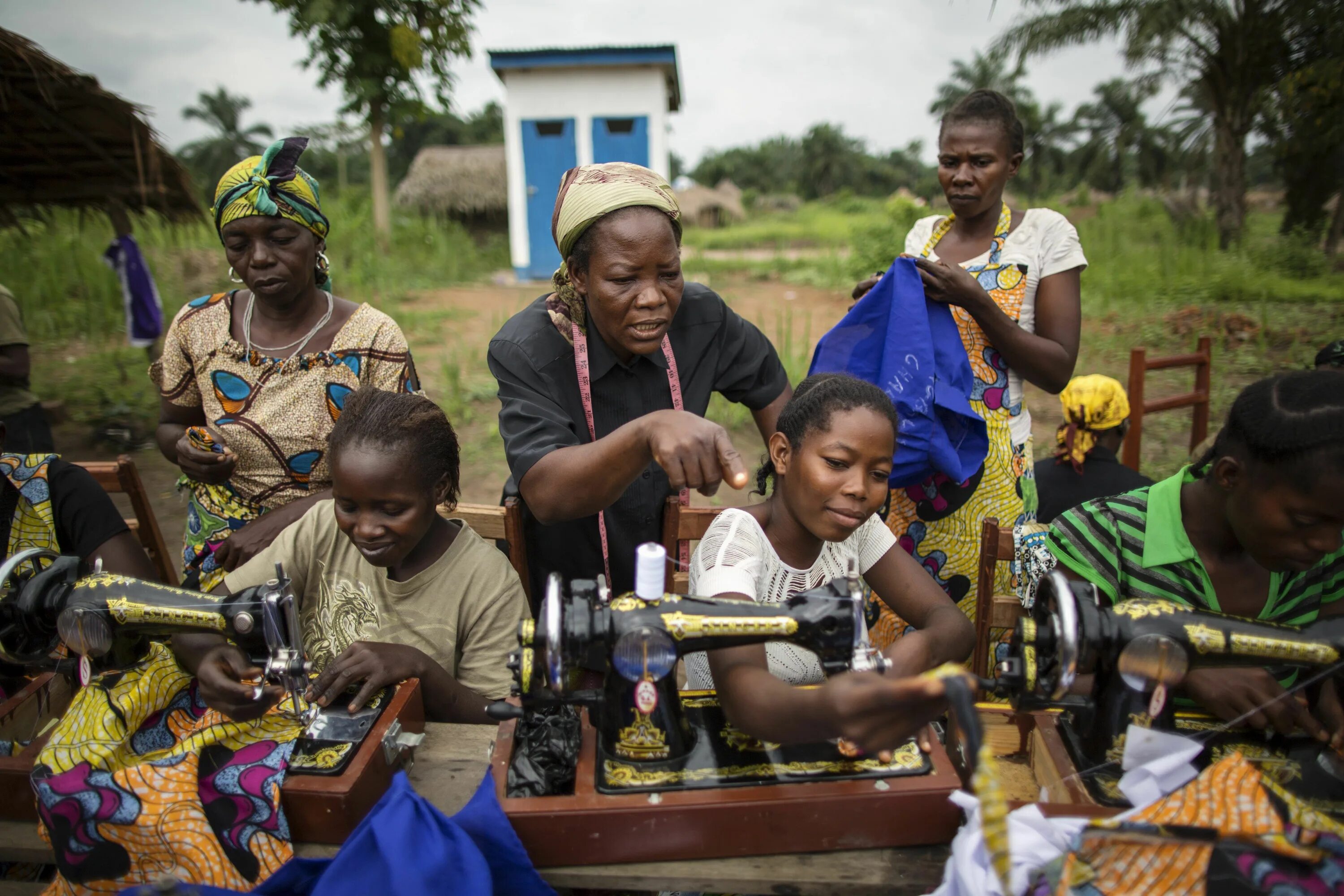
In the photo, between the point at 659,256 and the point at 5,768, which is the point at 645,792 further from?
the point at 5,768

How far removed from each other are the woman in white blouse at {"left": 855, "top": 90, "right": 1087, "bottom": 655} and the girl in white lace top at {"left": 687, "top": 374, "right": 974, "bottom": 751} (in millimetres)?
680

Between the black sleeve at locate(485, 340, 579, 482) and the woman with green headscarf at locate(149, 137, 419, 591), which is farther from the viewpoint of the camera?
the woman with green headscarf at locate(149, 137, 419, 591)

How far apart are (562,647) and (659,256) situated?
808 millimetres

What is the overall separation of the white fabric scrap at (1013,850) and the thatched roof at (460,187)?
59.5 feet

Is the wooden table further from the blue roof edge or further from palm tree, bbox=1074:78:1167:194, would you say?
palm tree, bbox=1074:78:1167:194

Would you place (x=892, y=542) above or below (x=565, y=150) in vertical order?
below

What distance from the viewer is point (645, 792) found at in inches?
51.8

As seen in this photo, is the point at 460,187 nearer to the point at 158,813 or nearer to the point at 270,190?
the point at 270,190

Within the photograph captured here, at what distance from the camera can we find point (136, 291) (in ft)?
21.9

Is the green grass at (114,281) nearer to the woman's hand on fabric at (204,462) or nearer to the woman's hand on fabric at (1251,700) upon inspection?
the woman's hand on fabric at (204,462)

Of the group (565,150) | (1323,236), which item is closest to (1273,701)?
(565,150)

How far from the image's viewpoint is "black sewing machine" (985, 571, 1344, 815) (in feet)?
4.25

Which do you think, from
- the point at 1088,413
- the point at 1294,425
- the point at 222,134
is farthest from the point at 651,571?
the point at 222,134

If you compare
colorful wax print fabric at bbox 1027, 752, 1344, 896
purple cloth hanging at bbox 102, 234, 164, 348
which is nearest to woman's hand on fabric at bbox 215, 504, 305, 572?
colorful wax print fabric at bbox 1027, 752, 1344, 896
